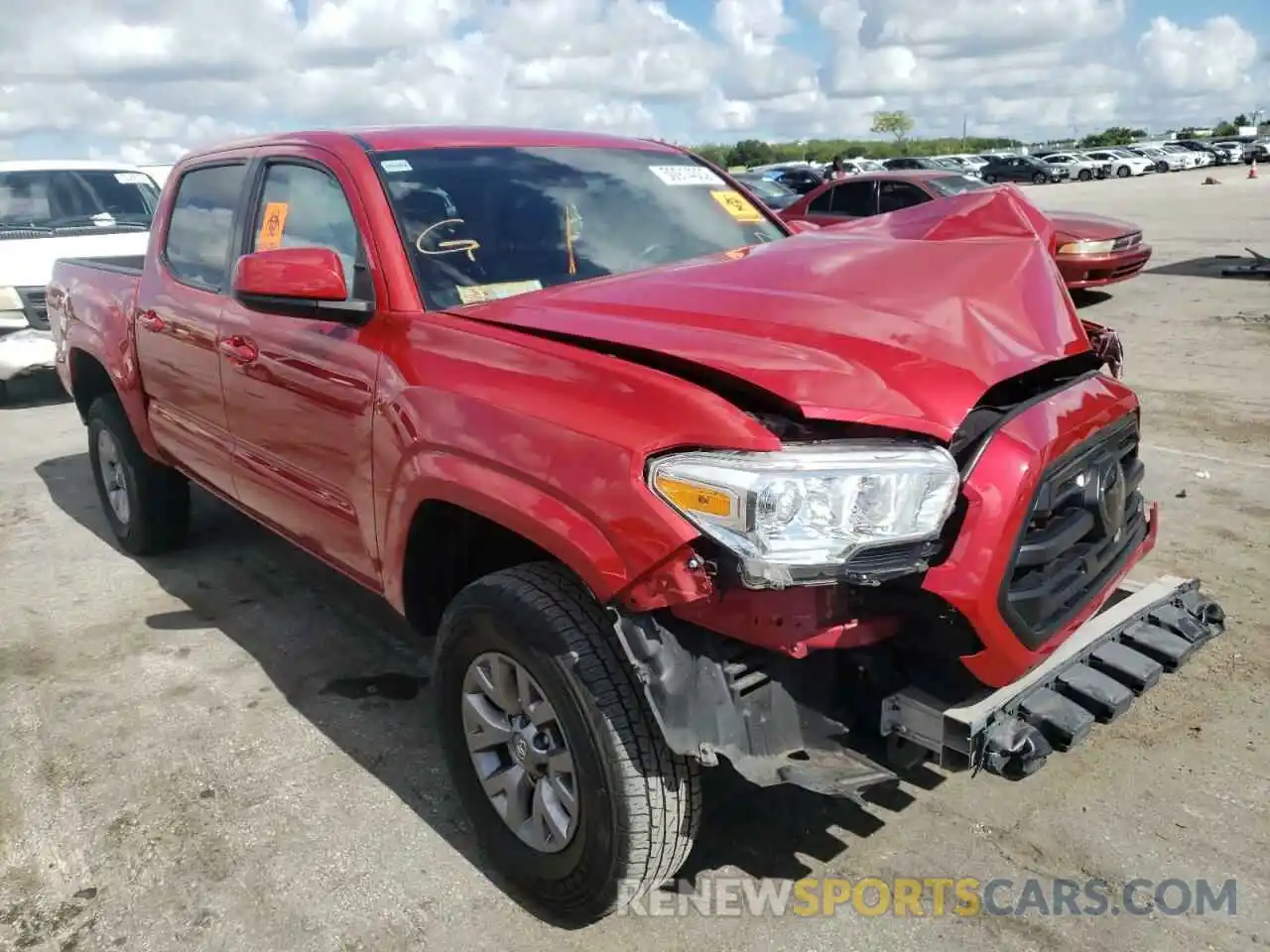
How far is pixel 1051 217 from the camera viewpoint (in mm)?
10828

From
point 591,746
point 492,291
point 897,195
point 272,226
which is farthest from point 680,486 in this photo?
point 897,195

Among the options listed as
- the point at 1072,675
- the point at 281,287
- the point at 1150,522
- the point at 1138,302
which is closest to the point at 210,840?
the point at 281,287

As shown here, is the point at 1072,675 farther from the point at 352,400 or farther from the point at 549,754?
the point at 352,400

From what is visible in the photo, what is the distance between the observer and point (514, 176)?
11.1 ft

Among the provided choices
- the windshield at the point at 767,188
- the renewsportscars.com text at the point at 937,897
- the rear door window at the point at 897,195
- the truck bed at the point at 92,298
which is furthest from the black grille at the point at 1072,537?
the windshield at the point at 767,188

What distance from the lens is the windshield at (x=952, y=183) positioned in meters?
12.6

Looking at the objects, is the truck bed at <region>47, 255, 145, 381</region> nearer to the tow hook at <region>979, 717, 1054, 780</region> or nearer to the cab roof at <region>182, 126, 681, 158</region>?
the cab roof at <region>182, 126, 681, 158</region>

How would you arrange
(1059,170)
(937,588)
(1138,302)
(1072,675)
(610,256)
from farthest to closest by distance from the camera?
(1059,170) < (1138,302) < (610,256) < (1072,675) < (937,588)

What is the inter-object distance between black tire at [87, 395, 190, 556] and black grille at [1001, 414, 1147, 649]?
4020mm

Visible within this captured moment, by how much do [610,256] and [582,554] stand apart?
142 centimetres

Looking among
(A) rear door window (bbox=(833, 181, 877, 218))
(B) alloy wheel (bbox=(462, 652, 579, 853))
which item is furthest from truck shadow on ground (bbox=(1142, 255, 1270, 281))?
(B) alloy wheel (bbox=(462, 652, 579, 853))

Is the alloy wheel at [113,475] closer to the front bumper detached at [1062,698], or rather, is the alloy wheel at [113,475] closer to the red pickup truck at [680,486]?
the red pickup truck at [680,486]

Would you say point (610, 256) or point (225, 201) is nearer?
point (610, 256)

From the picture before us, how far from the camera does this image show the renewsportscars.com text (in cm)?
256
